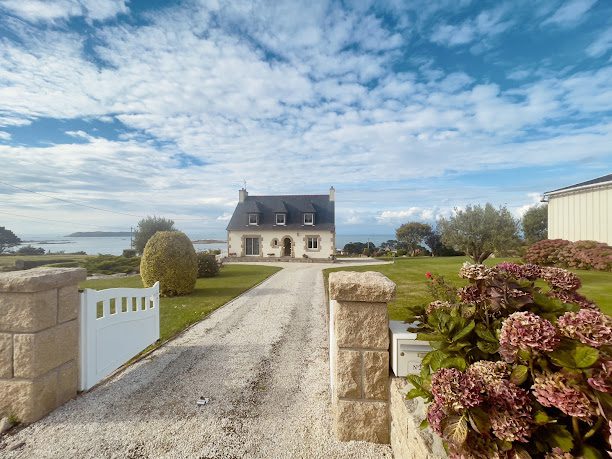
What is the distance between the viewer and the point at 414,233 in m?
41.8

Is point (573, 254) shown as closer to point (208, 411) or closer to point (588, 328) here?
point (588, 328)

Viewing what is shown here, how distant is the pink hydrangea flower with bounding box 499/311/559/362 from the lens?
5.72 feet

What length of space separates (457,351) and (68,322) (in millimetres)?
4729

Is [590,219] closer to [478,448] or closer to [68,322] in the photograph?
[478,448]

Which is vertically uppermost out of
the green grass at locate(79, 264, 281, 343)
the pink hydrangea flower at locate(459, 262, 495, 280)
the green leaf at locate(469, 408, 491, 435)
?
the pink hydrangea flower at locate(459, 262, 495, 280)

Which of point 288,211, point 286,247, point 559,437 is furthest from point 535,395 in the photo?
point 288,211

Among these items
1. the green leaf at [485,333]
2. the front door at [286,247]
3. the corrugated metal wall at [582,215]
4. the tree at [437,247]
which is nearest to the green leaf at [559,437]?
the green leaf at [485,333]

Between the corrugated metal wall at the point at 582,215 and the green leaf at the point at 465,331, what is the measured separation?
21797 millimetres

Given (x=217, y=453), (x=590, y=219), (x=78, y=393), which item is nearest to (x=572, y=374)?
(x=217, y=453)

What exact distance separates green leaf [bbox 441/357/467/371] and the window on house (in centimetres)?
3085

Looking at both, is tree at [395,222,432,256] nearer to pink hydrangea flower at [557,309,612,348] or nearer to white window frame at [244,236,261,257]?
white window frame at [244,236,261,257]

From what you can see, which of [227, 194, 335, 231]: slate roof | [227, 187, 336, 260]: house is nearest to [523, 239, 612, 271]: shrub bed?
[227, 187, 336, 260]: house

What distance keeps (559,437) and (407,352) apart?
4.28ft

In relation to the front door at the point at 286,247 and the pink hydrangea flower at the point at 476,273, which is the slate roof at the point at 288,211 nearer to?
the front door at the point at 286,247
